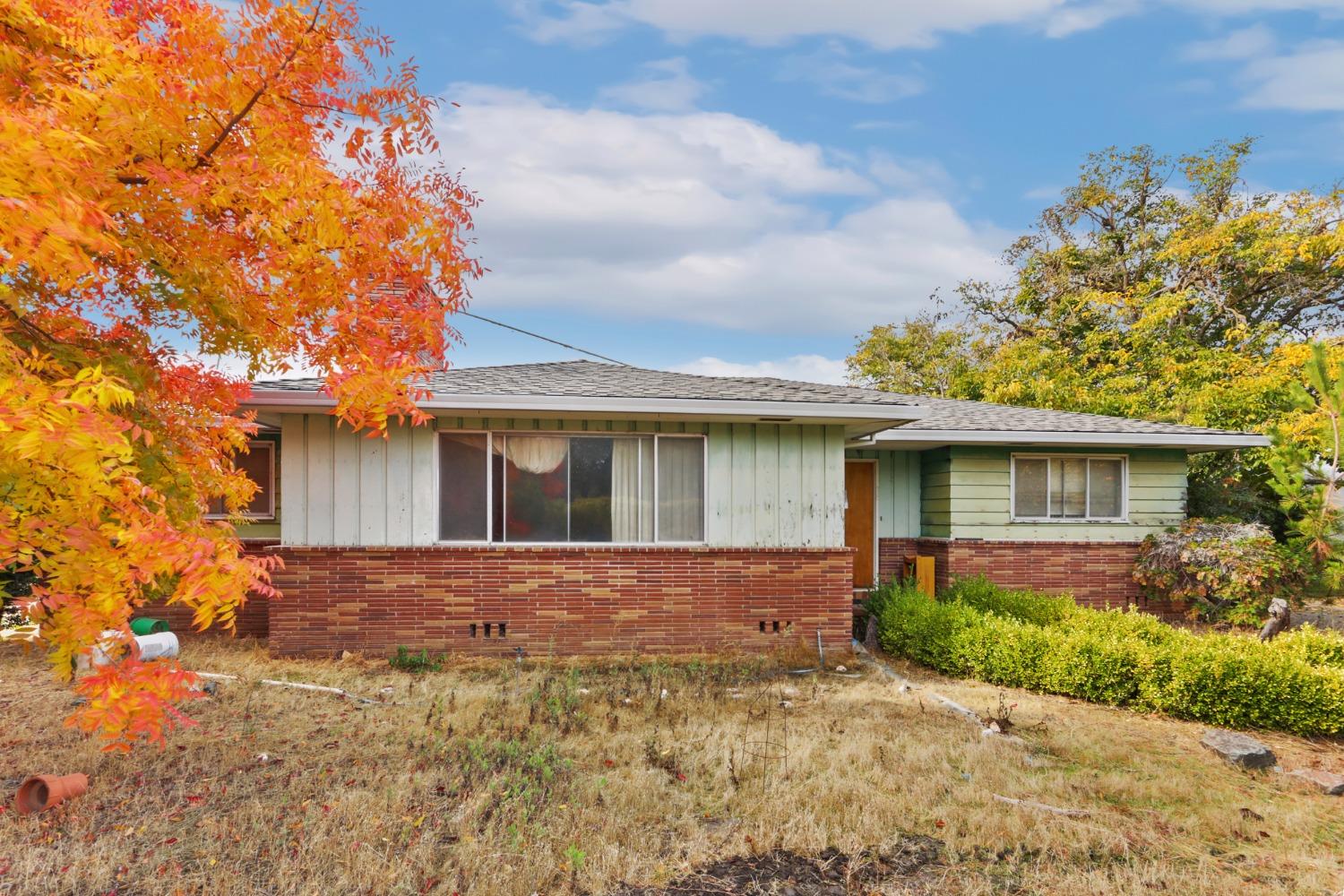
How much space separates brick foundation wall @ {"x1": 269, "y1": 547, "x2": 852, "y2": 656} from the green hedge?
1.27 m

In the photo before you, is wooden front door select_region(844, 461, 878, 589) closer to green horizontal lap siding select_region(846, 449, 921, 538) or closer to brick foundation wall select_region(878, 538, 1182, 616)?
green horizontal lap siding select_region(846, 449, 921, 538)

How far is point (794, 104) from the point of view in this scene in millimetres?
13102

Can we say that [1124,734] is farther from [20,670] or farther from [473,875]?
[20,670]

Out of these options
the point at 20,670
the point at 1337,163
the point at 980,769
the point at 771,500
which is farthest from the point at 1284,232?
the point at 20,670

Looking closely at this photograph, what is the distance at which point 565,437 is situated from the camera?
30.3ft

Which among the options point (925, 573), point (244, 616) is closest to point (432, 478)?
point (244, 616)

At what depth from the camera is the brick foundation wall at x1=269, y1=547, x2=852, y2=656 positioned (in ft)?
29.6

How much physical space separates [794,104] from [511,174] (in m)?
4.85

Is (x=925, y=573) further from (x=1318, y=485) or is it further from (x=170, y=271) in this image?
(x=170, y=271)

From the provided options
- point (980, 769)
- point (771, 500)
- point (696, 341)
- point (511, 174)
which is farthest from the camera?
point (696, 341)

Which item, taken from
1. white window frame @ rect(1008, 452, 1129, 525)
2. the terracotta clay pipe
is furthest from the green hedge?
the terracotta clay pipe

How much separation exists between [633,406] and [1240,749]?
20.0 ft

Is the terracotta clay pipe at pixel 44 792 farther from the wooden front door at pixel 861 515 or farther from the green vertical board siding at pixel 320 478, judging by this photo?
the wooden front door at pixel 861 515

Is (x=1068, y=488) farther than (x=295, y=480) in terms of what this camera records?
Yes
